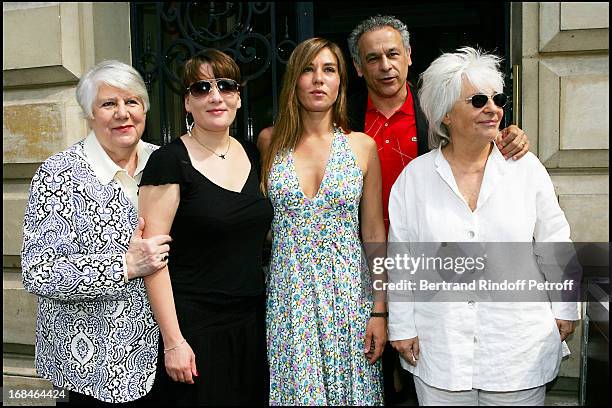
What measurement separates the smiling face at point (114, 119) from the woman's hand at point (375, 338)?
1.32 metres

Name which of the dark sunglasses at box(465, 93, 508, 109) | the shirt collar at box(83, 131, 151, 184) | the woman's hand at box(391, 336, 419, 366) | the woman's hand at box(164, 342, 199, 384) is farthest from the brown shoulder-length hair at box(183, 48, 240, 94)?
the woman's hand at box(391, 336, 419, 366)

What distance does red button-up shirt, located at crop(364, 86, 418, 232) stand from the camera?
312cm

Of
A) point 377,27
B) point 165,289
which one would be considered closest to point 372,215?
point 165,289

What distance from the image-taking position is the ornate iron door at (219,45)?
396cm

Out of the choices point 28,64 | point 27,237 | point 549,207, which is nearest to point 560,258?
point 549,207

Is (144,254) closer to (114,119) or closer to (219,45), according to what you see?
(114,119)

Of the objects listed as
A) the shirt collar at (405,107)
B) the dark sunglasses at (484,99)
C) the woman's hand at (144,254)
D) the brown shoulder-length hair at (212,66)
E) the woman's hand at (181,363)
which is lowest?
the woman's hand at (181,363)

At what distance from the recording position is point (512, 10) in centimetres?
363

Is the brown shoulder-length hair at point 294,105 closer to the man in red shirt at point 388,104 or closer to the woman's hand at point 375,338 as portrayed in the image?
the man in red shirt at point 388,104

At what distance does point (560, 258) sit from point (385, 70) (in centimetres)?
127

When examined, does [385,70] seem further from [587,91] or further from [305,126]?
[587,91]

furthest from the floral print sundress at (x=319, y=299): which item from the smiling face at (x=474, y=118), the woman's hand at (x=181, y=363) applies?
the smiling face at (x=474, y=118)

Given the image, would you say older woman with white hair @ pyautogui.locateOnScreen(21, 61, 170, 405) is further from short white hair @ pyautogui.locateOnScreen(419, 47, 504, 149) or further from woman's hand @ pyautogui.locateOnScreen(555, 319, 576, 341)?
woman's hand @ pyautogui.locateOnScreen(555, 319, 576, 341)

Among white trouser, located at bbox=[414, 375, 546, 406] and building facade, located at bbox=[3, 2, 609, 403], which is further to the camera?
building facade, located at bbox=[3, 2, 609, 403]
